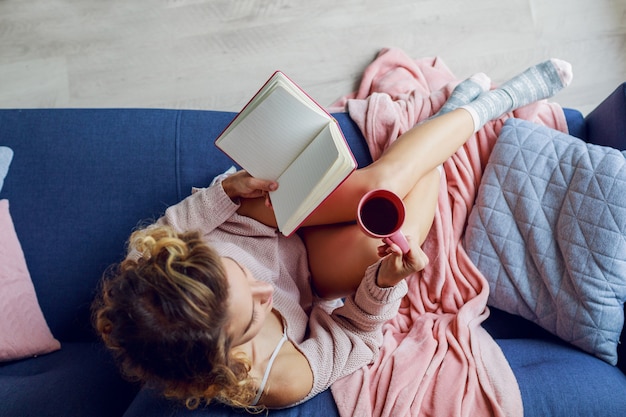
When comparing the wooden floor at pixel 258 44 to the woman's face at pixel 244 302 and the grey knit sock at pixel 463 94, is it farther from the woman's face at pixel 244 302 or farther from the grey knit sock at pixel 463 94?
the woman's face at pixel 244 302

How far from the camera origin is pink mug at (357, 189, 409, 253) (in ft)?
3.01

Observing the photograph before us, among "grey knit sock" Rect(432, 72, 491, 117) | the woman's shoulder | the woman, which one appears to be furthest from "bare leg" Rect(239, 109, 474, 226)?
the woman's shoulder

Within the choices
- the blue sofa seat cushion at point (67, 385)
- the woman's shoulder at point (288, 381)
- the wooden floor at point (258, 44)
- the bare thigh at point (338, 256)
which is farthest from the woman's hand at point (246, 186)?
the wooden floor at point (258, 44)

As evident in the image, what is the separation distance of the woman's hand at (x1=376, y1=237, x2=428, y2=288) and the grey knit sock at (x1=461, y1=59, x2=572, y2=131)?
0.48 m

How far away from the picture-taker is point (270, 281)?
1.13 m

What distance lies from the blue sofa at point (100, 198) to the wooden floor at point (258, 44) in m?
0.39

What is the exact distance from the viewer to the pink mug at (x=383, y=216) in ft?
3.01

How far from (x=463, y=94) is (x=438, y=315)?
59cm

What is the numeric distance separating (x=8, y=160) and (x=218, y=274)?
80 cm

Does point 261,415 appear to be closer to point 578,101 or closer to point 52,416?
point 52,416

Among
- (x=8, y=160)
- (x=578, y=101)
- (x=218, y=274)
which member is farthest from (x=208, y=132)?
(x=578, y=101)

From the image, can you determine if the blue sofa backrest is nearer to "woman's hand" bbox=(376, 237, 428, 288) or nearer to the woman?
the woman

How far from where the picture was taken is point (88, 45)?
1.73 meters

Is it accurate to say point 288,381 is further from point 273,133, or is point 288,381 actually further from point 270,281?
point 273,133
